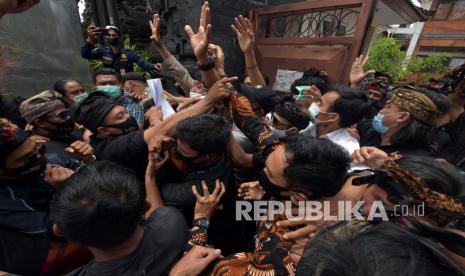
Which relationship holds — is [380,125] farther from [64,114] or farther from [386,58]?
[386,58]

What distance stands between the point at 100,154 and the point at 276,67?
397 cm

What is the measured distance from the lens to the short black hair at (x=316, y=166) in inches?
47.8

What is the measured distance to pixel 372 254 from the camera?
0.63 meters

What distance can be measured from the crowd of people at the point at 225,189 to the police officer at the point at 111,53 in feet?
7.77

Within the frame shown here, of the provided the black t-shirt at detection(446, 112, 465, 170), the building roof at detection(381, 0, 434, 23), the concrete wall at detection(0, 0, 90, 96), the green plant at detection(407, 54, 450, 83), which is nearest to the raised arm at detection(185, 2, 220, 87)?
the black t-shirt at detection(446, 112, 465, 170)

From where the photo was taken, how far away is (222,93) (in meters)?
1.86

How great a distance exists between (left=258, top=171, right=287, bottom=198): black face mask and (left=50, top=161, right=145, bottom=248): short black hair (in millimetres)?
713

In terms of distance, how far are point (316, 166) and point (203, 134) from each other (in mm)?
713

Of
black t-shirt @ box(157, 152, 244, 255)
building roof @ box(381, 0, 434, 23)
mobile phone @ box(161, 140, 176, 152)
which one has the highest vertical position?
building roof @ box(381, 0, 434, 23)

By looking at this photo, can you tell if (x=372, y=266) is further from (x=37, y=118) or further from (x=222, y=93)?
(x=37, y=118)

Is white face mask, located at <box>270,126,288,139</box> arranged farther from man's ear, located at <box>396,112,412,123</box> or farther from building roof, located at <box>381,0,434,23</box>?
building roof, located at <box>381,0,434,23</box>

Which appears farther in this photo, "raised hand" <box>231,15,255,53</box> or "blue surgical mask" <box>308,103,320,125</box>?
"raised hand" <box>231,15,255,53</box>

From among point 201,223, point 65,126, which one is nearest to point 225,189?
point 201,223

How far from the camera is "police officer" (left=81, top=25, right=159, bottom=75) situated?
4391 millimetres
